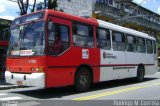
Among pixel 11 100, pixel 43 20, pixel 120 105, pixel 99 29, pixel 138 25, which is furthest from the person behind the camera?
pixel 138 25

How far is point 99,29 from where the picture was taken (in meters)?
14.9

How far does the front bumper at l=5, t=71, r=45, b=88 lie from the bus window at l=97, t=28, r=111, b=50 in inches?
157

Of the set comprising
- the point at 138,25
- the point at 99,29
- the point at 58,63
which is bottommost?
the point at 58,63

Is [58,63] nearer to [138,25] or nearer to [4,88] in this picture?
[4,88]

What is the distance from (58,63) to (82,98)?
1.56 metres

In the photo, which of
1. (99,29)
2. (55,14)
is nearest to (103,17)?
(99,29)

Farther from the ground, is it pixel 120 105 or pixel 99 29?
pixel 99 29

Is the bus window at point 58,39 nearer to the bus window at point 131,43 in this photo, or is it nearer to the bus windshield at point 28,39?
the bus windshield at point 28,39

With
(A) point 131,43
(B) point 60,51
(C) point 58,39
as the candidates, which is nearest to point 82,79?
(B) point 60,51

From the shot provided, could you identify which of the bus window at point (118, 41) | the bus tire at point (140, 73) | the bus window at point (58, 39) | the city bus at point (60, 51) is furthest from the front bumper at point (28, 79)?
the bus tire at point (140, 73)

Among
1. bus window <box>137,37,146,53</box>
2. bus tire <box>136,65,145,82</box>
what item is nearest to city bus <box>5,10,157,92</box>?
bus window <box>137,37,146,53</box>

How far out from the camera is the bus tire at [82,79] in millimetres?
13266

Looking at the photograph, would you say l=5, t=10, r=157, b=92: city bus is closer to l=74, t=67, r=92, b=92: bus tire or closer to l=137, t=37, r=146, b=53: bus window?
l=74, t=67, r=92, b=92: bus tire

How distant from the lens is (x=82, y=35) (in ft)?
45.0
